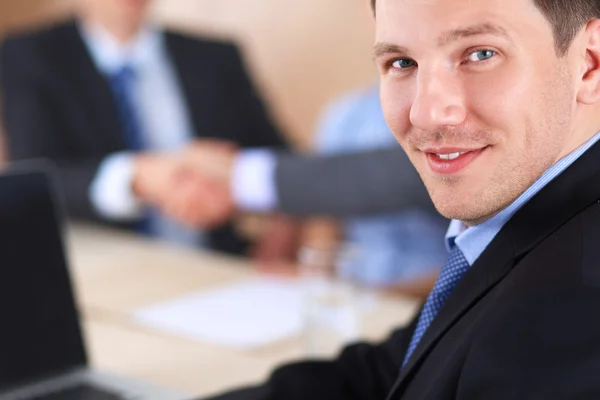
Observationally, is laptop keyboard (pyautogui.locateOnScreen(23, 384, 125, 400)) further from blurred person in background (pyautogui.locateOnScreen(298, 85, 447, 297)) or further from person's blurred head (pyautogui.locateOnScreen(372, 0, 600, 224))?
blurred person in background (pyautogui.locateOnScreen(298, 85, 447, 297))

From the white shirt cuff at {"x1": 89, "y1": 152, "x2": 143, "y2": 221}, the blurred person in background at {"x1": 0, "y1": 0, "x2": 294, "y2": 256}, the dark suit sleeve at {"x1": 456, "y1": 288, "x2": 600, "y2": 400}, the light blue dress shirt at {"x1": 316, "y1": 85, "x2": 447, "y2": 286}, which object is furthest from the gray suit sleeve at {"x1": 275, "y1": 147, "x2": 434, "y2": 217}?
the dark suit sleeve at {"x1": 456, "y1": 288, "x2": 600, "y2": 400}

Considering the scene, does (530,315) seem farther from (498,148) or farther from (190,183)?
(190,183)

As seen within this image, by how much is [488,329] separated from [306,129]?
2640mm

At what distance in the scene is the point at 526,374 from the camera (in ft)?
1.70

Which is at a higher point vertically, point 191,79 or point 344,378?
point 191,79

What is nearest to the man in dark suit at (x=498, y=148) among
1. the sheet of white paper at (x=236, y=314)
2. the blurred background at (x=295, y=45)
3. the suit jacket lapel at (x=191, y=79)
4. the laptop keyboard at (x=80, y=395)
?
the laptop keyboard at (x=80, y=395)

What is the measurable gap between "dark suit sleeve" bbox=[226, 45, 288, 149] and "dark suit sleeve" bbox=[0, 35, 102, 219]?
59 centimetres

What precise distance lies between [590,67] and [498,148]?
0.36ft

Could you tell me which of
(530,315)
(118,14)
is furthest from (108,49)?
Result: (530,315)

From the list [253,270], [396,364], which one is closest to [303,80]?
[253,270]

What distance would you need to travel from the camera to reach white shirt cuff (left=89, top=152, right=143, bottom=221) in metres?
2.10

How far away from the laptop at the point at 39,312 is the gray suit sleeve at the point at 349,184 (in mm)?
838

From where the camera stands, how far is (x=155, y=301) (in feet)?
4.90

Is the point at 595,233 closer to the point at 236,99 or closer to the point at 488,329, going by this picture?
the point at 488,329
